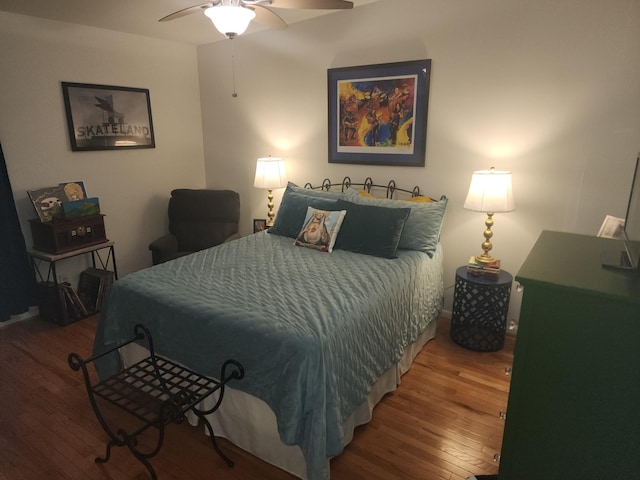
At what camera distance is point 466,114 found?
2973 mm

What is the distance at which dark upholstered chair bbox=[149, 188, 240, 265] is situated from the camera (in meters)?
4.04

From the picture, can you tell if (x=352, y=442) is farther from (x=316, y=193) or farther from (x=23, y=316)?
(x=23, y=316)

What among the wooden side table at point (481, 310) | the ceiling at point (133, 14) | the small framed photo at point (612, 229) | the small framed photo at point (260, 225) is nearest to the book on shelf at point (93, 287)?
the small framed photo at point (260, 225)

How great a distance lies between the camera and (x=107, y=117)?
12.1ft

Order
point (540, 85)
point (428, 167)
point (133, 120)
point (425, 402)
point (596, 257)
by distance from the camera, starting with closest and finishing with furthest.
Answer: point (596, 257) → point (425, 402) → point (540, 85) → point (428, 167) → point (133, 120)

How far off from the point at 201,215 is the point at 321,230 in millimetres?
1692

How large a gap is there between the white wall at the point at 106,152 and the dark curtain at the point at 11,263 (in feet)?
0.41

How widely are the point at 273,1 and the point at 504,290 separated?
2255 millimetres

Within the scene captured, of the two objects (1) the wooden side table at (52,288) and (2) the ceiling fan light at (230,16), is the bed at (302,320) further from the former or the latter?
(2) the ceiling fan light at (230,16)

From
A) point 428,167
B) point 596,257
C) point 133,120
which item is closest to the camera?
point 596,257

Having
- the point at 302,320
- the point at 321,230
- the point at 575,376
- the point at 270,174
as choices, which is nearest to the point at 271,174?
Result: the point at 270,174

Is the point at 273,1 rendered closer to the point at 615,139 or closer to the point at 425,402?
the point at 615,139

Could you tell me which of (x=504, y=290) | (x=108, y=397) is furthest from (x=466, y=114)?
(x=108, y=397)

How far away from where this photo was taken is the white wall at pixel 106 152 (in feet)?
10.3
